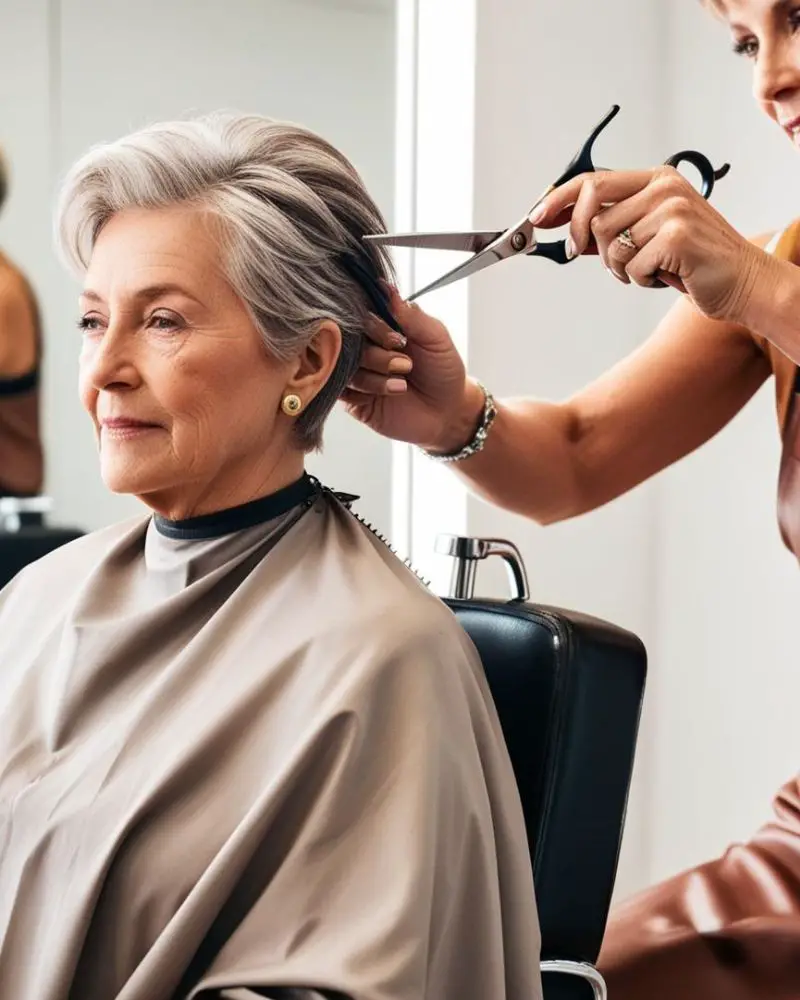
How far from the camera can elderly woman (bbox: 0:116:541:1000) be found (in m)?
1.18

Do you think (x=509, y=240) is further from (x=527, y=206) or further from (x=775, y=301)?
(x=527, y=206)

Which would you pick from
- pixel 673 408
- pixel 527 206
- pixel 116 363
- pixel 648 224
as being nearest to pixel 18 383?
pixel 527 206

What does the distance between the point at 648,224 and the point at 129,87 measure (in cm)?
204

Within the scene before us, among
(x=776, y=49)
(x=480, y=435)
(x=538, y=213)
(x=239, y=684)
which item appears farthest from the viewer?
(x=480, y=435)

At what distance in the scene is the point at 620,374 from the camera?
204 cm

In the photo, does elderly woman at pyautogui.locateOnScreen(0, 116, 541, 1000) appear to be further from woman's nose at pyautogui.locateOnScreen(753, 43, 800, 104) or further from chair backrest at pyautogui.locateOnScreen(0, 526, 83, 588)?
chair backrest at pyautogui.locateOnScreen(0, 526, 83, 588)

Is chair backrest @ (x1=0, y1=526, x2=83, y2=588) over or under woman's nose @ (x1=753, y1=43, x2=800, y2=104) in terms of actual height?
under

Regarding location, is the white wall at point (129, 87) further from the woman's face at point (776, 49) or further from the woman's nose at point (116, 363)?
the woman's nose at point (116, 363)

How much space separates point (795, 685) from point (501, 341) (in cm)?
97

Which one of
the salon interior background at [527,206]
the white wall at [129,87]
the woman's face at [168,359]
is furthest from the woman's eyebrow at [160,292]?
the white wall at [129,87]

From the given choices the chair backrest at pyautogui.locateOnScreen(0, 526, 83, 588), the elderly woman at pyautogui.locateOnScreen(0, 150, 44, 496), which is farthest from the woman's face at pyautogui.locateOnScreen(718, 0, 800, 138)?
the elderly woman at pyautogui.locateOnScreen(0, 150, 44, 496)

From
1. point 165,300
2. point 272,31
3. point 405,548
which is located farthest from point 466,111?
point 165,300

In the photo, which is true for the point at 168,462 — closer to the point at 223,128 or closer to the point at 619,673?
the point at 223,128

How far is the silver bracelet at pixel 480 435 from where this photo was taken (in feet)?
6.16
